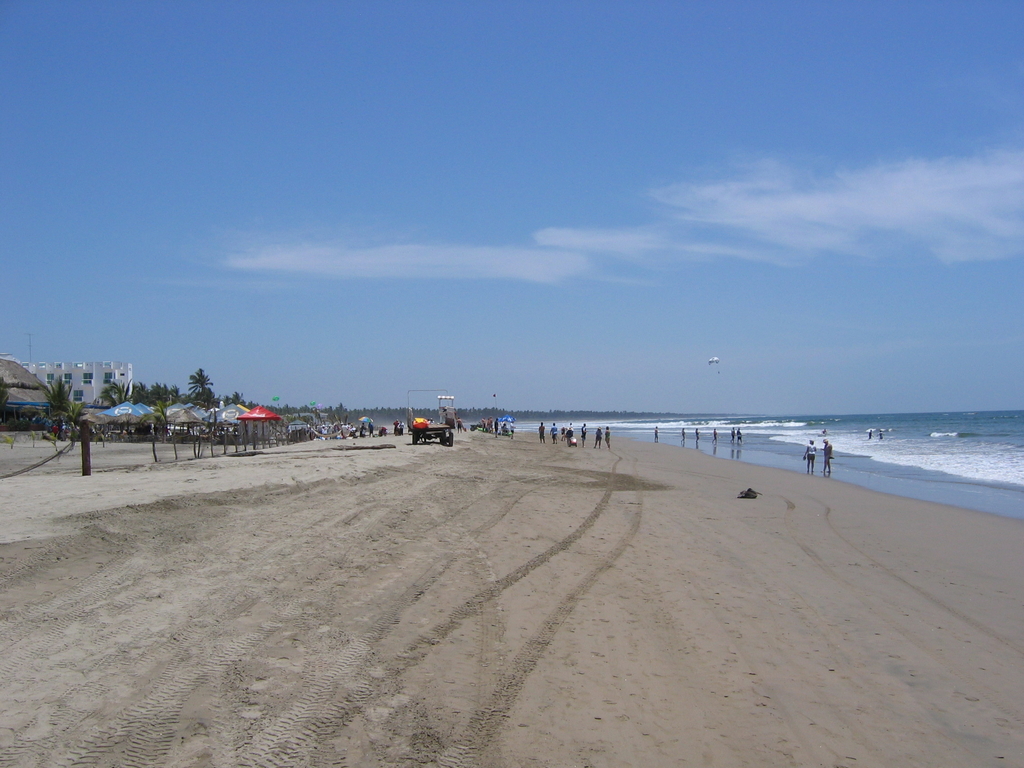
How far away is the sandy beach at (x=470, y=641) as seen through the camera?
4059 millimetres

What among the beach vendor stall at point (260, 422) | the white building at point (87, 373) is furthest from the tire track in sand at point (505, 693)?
the white building at point (87, 373)

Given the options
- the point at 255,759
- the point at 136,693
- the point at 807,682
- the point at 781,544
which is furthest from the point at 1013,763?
the point at 781,544

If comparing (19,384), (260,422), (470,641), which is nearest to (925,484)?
(470,641)

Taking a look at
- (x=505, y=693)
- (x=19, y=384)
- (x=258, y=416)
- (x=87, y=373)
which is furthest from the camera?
(x=87, y=373)

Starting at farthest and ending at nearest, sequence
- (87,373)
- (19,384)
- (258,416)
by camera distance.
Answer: (87,373) < (19,384) < (258,416)

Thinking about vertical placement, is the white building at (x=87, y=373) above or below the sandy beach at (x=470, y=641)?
above

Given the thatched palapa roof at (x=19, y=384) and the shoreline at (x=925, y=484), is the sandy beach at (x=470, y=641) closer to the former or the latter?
the shoreline at (x=925, y=484)

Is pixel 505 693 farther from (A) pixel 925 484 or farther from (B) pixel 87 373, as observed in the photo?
(B) pixel 87 373

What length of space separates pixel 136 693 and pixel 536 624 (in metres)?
3.12

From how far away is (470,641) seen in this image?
18.4ft

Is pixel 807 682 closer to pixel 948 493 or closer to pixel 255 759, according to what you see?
pixel 255 759

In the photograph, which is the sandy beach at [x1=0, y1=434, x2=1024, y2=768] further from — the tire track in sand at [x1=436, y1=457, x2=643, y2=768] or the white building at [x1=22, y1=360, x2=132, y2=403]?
the white building at [x1=22, y1=360, x2=132, y2=403]

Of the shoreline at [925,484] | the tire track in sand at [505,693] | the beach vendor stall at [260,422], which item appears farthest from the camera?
the beach vendor stall at [260,422]

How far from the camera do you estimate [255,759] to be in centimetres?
366
